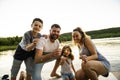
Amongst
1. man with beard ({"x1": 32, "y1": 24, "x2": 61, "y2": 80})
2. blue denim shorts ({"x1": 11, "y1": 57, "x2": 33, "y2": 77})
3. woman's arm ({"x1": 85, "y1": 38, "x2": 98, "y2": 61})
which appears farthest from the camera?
blue denim shorts ({"x1": 11, "y1": 57, "x2": 33, "y2": 77})

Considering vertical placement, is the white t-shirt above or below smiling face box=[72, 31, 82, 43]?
below

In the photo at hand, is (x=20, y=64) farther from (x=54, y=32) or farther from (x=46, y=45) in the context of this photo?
(x=54, y=32)

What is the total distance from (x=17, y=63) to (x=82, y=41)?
65.0 inches

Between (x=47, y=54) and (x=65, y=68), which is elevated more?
(x=47, y=54)

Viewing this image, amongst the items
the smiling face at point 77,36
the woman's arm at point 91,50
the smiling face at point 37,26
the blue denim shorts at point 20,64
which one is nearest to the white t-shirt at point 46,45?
the smiling face at point 37,26

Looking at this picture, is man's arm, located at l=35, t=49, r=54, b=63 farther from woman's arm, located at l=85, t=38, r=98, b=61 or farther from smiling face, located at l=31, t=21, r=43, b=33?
woman's arm, located at l=85, t=38, r=98, b=61

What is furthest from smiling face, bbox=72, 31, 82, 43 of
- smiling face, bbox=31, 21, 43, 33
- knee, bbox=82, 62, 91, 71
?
smiling face, bbox=31, 21, 43, 33

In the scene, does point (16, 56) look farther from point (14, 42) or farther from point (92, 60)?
point (14, 42)

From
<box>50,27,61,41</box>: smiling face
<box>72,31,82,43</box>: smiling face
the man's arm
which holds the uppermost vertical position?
<box>50,27,61,41</box>: smiling face

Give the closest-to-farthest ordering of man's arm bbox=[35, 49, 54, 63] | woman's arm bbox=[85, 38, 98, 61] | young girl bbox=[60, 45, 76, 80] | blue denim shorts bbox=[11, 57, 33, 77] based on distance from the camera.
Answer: man's arm bbox=[35, 49, 54, 63], woman's arm bbox=[85, 38, 98, 61], blue denim shorts bbox=[11, 57, 33, 77], young girl bbox=[60, 45, 76, 80]

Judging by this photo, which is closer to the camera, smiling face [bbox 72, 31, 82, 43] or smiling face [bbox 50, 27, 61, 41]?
smiling face [bbox 50, 27, 61, 41]

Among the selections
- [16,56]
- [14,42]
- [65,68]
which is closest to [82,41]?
[65,68]

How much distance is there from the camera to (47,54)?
4754 mm

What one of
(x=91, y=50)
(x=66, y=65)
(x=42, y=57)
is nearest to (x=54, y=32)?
(x=42, y=57)
